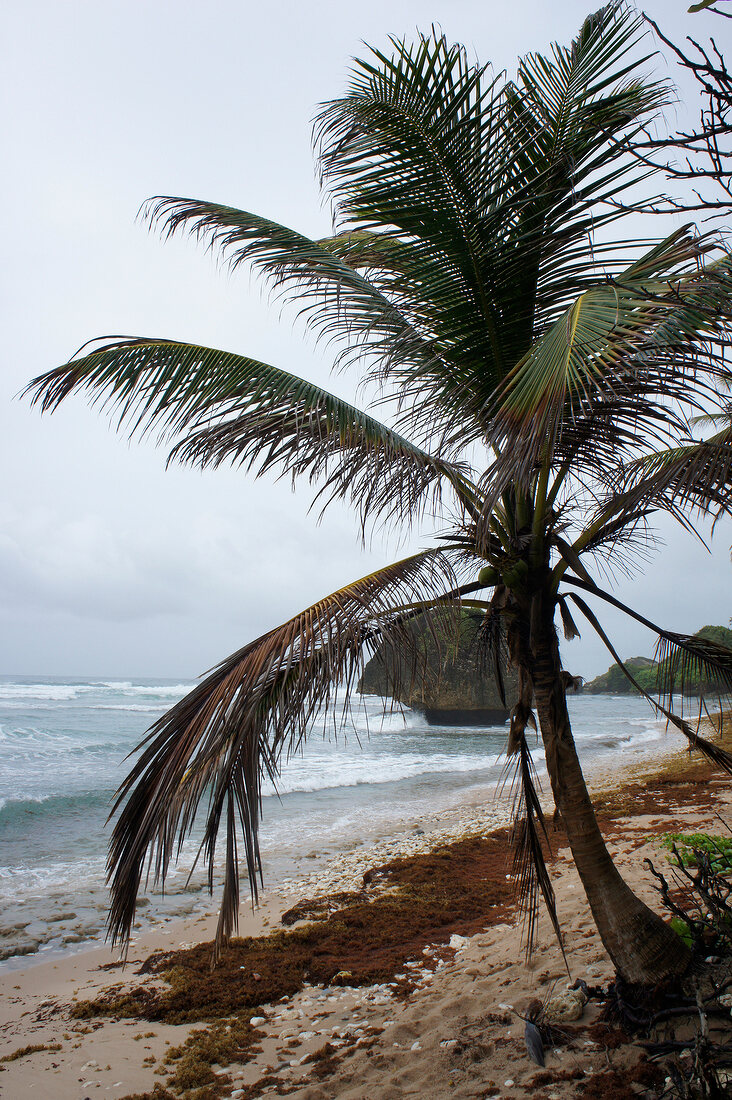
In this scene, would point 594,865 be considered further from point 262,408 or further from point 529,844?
point 262,408

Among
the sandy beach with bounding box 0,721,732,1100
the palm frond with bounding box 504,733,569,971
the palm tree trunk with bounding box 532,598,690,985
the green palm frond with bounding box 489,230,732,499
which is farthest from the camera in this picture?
the palm frond with bounding box 504,733,569,971

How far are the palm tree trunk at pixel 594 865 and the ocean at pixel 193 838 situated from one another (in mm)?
735

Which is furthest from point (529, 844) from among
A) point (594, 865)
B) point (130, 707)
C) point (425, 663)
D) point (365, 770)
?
point (130, 707)

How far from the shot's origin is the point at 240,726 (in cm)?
272

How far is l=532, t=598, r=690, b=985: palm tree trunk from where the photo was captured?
10.3 feet

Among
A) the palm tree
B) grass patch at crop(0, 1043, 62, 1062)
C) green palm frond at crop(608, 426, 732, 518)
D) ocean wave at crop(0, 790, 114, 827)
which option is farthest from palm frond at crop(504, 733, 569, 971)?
ocean wave at crop(0, 790, 114, 827)

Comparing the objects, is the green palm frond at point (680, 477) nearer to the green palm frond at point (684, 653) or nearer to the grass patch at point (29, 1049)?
the green palm frond at point (684, 653)

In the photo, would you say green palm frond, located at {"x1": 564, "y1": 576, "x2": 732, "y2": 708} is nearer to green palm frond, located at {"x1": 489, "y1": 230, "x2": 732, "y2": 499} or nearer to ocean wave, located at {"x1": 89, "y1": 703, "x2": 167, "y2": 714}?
green palm frond, located at {"x1": 489, "y1": 230, "x2": 732, "y2": 499}

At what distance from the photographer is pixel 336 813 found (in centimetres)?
1238

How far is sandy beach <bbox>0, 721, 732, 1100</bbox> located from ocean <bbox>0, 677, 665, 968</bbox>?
0.93m

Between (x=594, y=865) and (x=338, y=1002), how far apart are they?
233cm

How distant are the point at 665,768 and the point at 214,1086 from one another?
13195 mm

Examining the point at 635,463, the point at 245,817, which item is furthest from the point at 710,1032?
the point at 635,463

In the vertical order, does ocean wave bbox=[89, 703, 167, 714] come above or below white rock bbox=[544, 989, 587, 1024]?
below
